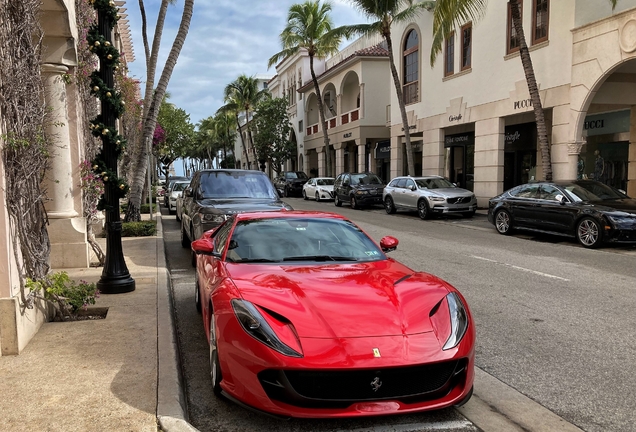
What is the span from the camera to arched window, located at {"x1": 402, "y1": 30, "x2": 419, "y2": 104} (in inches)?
1066

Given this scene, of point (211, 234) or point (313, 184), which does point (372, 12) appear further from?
point (211, 234)

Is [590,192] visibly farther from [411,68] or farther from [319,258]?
[411,68]

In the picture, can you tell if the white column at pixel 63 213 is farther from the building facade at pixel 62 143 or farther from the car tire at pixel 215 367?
the car tire at pixel 215 367

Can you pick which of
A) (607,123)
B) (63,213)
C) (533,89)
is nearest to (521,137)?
(607,123)

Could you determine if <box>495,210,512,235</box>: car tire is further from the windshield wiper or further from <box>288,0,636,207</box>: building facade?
the windshield wiper

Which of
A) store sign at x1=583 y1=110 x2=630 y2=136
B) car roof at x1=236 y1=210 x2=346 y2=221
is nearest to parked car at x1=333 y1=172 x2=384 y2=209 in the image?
store sign at x1=583 y1=110 x2=630 y2=136

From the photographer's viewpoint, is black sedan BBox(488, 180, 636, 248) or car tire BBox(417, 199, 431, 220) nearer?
black sedan BBox(488, 180, 636, 248)

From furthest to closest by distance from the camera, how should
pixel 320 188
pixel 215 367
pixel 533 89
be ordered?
pixel 320 188 → pixel 533 89 → pixel 215 367

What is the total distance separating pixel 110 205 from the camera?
23.1 ft

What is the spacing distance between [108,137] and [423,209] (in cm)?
1447

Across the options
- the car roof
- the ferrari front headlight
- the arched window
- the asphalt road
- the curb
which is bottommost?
the asphalt road

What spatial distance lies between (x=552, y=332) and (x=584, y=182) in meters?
9.08

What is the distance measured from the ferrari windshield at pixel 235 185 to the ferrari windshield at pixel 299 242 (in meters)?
5.93

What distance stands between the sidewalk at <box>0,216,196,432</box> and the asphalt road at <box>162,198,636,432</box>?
0.28 meters
